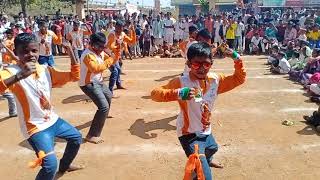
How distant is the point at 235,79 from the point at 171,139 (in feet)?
9.64

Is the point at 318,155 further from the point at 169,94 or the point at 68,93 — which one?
the point at 68,93

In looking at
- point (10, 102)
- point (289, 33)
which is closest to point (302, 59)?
point (289, 33)

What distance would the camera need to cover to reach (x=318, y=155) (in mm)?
6543

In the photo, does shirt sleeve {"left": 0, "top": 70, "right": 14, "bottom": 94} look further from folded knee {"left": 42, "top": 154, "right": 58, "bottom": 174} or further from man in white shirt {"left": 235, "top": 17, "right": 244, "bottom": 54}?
man in white shirt {"left": 235, "top": 17, "right": 244, "bottom": 54}

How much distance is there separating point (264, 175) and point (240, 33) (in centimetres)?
1432

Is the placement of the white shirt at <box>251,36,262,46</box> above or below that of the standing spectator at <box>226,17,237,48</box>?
below

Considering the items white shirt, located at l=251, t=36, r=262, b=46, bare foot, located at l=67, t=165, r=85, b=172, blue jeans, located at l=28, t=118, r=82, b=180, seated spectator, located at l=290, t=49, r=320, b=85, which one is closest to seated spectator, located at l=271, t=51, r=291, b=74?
seated spectator, located at l=290, t=49, r=320, b=85

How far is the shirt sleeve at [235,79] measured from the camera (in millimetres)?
4594

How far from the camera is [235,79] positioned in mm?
4645

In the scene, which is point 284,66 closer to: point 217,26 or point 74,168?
point 217,26

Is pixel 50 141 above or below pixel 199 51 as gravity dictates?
below

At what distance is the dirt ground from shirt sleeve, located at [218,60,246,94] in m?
1.75

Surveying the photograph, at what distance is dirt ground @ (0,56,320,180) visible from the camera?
237 inches

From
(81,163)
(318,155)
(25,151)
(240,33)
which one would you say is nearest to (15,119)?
(25,151)
